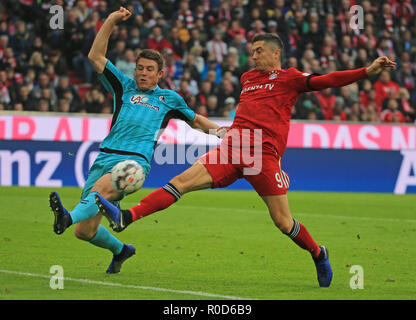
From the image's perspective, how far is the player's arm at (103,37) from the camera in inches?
270

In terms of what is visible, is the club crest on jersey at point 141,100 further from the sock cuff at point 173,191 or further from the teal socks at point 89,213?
the teal socks at point 89,213

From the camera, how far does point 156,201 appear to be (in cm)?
656

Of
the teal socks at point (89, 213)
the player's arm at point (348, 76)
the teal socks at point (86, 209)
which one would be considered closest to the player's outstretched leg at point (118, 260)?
the teal socks at point (89, 213)

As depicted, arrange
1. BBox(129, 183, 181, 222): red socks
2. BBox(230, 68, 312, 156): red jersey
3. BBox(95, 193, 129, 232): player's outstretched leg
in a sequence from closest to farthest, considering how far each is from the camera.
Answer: BBox(95, 193, 129, 232): player's outstretched leg
BBox(129, 183, 181, 222): red socks
BBox(230, 68, 312, 156): red jersey

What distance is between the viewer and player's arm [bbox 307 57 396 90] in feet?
20.6

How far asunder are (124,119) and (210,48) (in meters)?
12.5

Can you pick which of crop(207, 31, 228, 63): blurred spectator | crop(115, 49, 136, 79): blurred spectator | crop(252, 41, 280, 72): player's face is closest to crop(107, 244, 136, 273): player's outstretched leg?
crop(252, 41, 280, 72): player's face

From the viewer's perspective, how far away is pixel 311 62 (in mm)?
19734

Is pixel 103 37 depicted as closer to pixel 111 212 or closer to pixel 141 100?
pixel 141 100

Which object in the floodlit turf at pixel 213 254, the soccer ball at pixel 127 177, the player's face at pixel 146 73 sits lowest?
the floodlit turf at pixel 213 254

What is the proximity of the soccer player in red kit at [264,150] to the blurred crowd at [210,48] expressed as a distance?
9837 mm

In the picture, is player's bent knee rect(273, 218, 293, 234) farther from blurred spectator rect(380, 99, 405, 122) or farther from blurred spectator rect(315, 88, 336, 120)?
blurred spectator rect(380, 99, 405, 122)
